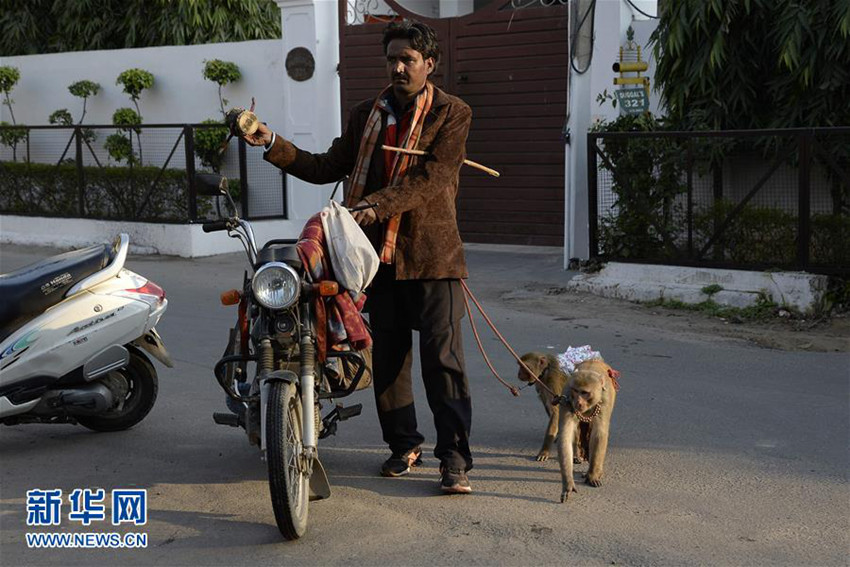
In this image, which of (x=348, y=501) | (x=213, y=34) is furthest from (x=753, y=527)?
(x=213, y=34)

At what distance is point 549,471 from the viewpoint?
Result: 5.45 meters

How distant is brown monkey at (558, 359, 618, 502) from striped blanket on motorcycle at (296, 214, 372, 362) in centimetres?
99

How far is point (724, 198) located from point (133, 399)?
572 centimetres

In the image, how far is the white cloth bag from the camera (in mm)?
4719

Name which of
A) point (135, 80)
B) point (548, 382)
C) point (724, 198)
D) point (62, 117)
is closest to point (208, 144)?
point (135, 80)

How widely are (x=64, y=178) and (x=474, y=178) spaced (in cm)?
562

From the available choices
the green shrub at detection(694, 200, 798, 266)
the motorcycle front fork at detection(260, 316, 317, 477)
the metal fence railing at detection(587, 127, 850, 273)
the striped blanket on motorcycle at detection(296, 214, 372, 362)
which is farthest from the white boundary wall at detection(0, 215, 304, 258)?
the motorcycle front fork at detection(260, 316, 317, 477)

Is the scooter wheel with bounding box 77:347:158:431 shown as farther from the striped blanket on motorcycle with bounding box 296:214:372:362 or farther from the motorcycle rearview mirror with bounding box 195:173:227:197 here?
the striped blanket on motorcycle with bounding box 296:214:372:362

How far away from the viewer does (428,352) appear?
514cm

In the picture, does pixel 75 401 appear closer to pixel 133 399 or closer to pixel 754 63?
pixel 133 399

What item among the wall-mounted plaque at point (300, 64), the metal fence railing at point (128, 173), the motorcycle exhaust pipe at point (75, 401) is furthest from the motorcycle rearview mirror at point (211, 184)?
the wall-mounted plaque at point (300, 64)

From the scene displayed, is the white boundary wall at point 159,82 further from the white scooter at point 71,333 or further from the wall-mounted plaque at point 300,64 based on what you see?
the white scooter at point 71,333

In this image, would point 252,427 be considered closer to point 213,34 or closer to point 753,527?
point 753,527

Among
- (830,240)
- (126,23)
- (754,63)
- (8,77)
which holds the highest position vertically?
(126,23)
